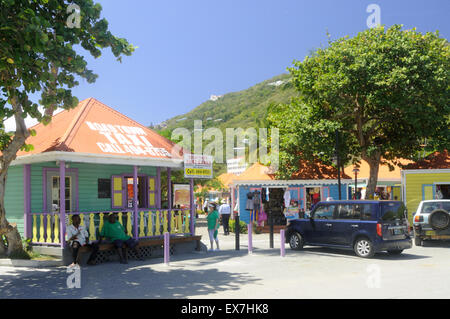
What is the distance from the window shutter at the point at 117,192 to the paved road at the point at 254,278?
3.48 metres

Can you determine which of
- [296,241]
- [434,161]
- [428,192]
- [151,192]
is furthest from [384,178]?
[151,192]

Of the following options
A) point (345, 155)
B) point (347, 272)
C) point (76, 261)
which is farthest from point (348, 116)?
point (76, 261)

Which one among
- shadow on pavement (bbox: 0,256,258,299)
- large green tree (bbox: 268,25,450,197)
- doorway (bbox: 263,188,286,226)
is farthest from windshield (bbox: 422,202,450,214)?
doorway (bbox: 263,188,286,226)

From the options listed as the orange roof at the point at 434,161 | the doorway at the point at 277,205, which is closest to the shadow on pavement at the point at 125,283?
the doorway at the point at 277,205

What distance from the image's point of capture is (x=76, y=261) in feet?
41.5

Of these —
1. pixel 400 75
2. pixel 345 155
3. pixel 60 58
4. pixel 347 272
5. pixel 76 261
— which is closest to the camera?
pixel 60 58

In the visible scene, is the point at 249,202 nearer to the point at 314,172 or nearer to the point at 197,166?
the point at 314,172

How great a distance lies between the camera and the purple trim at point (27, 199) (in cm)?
1388

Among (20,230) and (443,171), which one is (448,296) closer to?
(20,230)

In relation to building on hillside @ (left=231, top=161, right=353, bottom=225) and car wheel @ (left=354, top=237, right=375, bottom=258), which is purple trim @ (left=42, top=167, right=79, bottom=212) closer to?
car wheel @ (left=354, top=237, right=375, bottom=258)

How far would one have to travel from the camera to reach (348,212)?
1415 cm

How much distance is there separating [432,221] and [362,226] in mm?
3851

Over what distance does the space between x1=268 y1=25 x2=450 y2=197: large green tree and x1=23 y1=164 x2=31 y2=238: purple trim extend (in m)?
14.2
